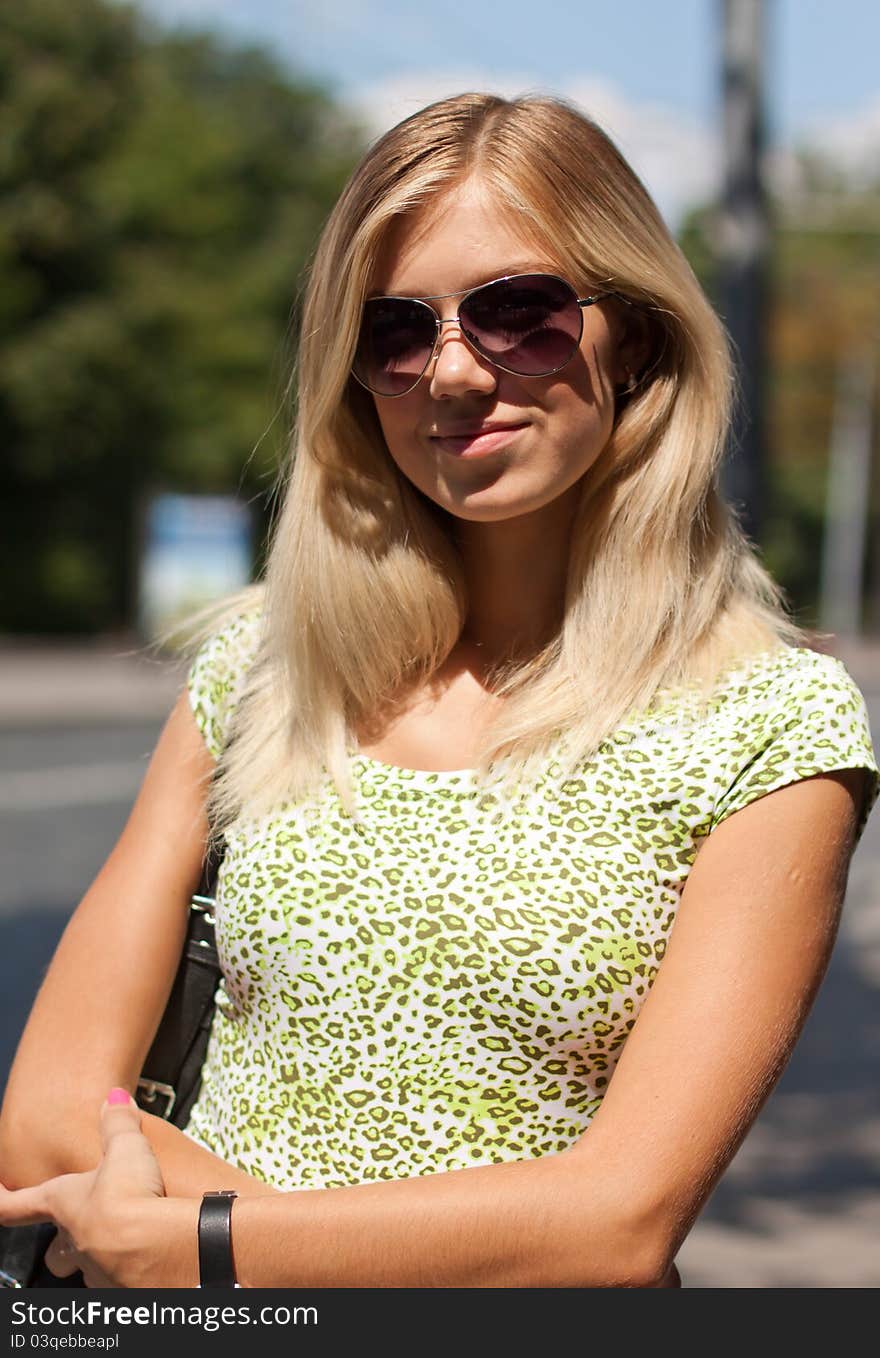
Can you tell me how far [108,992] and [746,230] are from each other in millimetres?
3718

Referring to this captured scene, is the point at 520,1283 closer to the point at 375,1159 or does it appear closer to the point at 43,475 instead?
the point at 375,1159

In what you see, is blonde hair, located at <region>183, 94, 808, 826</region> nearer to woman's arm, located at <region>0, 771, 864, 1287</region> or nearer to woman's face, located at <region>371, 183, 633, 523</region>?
woman's face, located at <region>371, 183, 633, 523</region>

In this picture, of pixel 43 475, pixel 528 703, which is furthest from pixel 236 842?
pixel 43 475

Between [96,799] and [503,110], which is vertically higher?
[503,110]

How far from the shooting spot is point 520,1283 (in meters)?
1.54

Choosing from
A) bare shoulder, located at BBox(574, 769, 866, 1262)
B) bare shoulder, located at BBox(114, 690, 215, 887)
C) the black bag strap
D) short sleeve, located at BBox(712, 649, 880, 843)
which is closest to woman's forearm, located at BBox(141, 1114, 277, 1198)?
the black bag strap

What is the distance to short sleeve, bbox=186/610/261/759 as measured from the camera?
2.02 m

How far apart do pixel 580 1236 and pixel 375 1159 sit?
0.28 metres

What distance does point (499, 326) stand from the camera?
1.85 meters

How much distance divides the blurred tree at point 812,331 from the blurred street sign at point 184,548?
17325 millimetres

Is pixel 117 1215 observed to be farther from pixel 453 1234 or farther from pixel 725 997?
pixel 725 997

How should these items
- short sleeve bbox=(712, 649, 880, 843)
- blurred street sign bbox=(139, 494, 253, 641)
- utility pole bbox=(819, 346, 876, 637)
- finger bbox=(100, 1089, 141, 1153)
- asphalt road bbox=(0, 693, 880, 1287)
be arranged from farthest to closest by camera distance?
1. utility pole bbox=(819, 346, 876, 637)
2. blurred street sign bbox=(139, 494, 253, 641)
3. asphalt road bbox=(0, 693, 880, 1287)
4. finger bbox=(100, 1089, 141, 1153)
5. short sleeve bbox=(712, 649, 880, 843)

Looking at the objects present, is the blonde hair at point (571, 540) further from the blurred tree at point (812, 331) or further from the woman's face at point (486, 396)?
the blurred tree at point (812, 331)
